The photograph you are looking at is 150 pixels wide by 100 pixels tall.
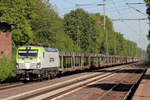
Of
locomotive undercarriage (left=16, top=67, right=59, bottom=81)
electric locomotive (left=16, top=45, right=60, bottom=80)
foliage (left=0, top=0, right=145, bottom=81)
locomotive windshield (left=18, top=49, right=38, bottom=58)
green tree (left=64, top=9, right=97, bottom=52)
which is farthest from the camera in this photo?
green tree (left=64, top=9, right=97, bottom=52)

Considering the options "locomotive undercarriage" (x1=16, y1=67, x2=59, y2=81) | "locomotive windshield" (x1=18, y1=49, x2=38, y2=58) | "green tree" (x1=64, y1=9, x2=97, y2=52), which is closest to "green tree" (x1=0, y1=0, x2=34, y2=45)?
"locomotive windshield" (x1=18, y1=49, x2=38, y2=58)

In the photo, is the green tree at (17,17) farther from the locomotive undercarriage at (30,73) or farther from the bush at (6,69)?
the locomotive undercarriage at (30,73)

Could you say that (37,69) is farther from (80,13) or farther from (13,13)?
(80,13)

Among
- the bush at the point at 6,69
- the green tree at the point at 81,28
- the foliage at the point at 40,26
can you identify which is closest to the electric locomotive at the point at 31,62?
the bush at the point at 6,69

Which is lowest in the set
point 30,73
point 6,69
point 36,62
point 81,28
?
point 30,73

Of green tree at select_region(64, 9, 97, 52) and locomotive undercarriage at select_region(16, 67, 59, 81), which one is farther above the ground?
green tree at select_region(64, 9, 97, 52)

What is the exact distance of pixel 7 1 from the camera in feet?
129

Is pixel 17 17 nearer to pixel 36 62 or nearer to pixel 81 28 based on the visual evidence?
pixel 36 62

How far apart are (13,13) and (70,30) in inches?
1186

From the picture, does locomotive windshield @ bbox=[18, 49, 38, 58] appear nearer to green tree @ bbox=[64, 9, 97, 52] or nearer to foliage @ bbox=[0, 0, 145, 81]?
foliage @ bbox=[0, 0, 145, 81]

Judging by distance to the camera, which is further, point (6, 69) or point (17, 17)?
point (17, 17)

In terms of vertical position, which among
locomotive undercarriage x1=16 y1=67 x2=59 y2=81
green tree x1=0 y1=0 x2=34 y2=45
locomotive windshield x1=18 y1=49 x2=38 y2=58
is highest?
green tree x1=0 y1=0 x2=34 y2=45

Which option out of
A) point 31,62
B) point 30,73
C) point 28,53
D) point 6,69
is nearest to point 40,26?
point 6,69

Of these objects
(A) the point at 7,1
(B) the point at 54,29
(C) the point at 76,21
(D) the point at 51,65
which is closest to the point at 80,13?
(C) the point at 76,21
